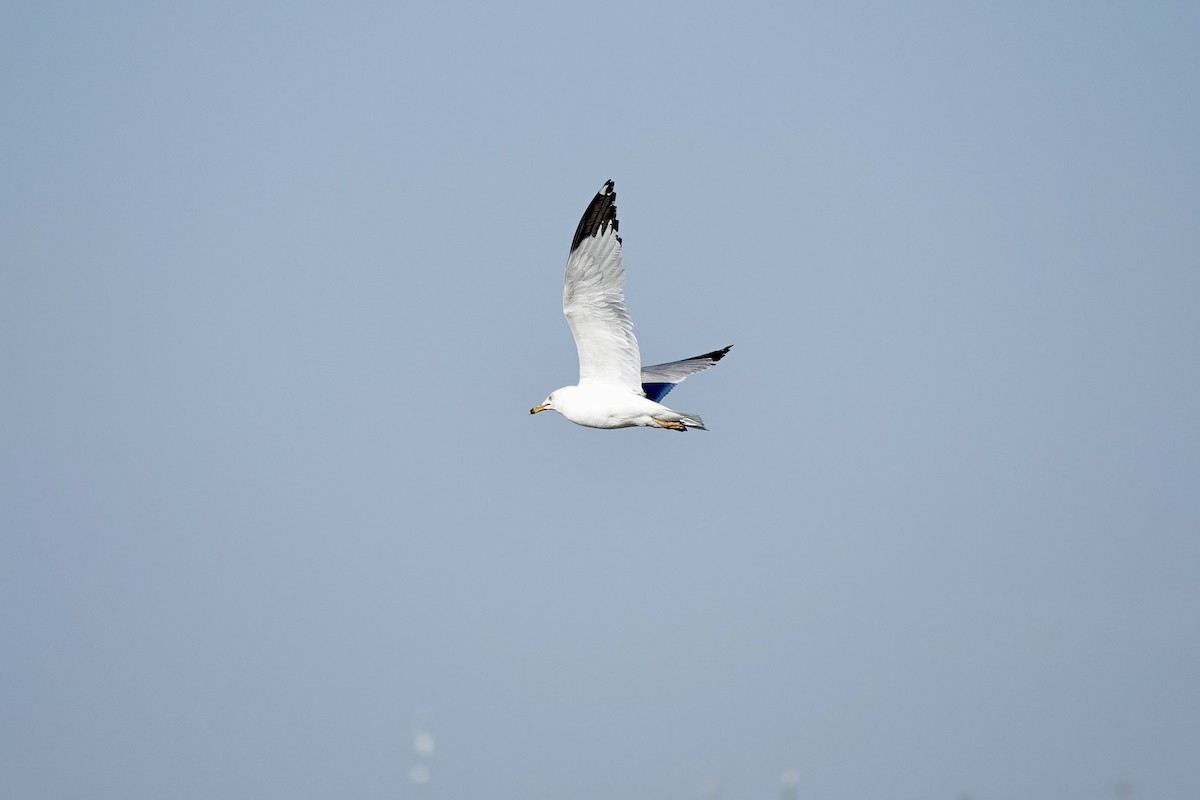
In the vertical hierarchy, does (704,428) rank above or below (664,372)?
below

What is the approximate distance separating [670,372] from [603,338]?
117 inches

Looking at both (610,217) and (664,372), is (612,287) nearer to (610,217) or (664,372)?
(610,217)

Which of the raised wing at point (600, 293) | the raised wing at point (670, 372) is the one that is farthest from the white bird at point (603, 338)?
the raised wing at point (670, 372)

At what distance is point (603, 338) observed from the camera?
19.2 m

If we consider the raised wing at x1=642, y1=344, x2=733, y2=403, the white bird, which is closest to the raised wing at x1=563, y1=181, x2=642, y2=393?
the white bird

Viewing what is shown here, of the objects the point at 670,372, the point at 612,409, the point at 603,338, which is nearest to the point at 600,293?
the point at 603,338

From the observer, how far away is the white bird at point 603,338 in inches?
741

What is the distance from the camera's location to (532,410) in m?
20.4

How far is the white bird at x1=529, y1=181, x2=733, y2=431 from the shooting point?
18.8 meters

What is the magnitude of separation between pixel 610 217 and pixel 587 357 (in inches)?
66.2

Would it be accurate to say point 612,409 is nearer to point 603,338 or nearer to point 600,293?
point 603,338

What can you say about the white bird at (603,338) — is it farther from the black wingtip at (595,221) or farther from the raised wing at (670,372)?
the raised wing at (670,372)

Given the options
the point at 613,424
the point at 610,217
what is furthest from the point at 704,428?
the point at 610,217

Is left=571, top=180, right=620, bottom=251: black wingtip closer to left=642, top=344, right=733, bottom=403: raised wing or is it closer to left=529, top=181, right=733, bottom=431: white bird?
left=529, top=181, right=733, bottom=431: white bird
